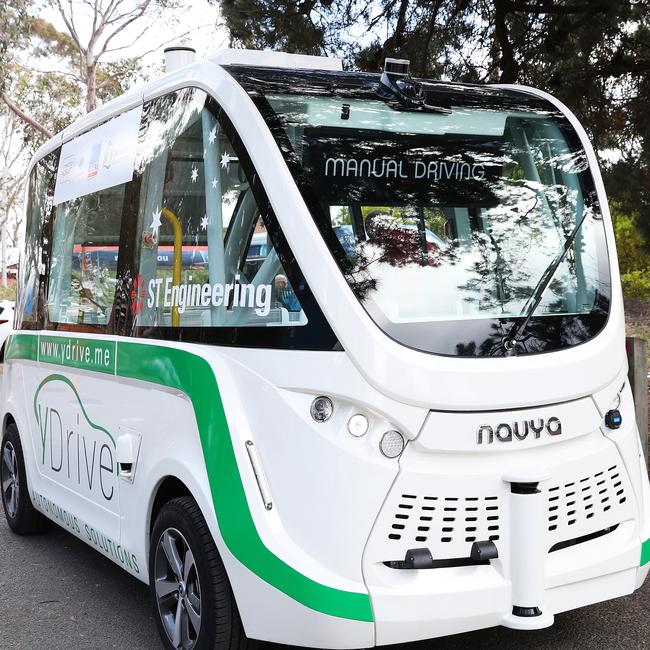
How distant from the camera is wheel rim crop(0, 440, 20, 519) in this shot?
6383 millimetres

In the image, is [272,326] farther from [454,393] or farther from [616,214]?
[616,214]

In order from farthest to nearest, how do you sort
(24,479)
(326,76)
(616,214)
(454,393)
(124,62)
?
(124,62) → (616,214) → (24,479) → (326,76) → (454,393)

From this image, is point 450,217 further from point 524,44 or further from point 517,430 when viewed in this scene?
point 524,44

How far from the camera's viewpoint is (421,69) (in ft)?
29.9

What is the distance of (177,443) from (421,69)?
6264mm

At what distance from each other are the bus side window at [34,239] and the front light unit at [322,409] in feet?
10.8

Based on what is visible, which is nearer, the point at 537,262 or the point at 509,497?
the point at 509,497

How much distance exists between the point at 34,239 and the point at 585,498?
14.0ft

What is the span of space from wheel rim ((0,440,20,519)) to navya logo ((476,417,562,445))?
402 cm

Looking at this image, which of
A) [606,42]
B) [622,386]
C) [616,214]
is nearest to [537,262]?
[622,386]

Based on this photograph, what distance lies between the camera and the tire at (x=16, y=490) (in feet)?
20.4

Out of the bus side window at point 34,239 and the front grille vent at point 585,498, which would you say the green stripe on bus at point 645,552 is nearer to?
the front grille vent at point 585,498

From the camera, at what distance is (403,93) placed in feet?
13.1

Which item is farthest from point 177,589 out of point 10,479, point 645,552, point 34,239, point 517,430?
point 34,239
